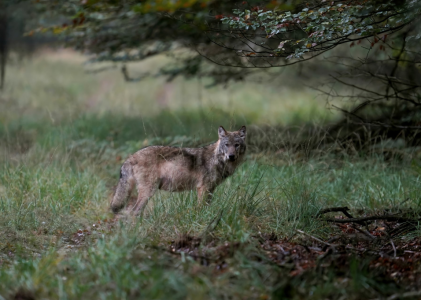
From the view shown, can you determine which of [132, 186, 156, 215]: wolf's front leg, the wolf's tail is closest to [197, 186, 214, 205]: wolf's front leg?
[132, 186, 156, 215]: wolf's front leg

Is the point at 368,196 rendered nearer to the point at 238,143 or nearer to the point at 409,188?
the point at 409,188

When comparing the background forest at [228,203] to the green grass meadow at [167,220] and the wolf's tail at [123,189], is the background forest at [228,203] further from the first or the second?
the wolf's tail at [123,189]

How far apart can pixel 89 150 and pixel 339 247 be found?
21.2 feet

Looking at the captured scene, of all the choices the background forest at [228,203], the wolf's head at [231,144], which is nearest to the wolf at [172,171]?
the wolf's head at [231,144]

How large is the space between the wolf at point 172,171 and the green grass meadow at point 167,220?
13.2 inches

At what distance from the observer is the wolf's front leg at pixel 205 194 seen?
282 inches

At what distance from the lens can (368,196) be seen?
8.29 meters

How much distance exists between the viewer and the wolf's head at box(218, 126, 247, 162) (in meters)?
8.20

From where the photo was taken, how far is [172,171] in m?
8.38

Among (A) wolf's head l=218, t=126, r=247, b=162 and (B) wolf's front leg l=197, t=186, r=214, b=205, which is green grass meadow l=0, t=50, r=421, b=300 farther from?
(A) wolf's head l=218, t=126, r=247, b=162

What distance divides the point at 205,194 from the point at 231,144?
41.9 inches

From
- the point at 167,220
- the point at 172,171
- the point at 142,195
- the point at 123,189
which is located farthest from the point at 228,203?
the point at 123,189

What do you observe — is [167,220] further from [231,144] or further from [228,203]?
[231,144]

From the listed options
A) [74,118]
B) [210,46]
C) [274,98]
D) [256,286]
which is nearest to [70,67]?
[274,98]
